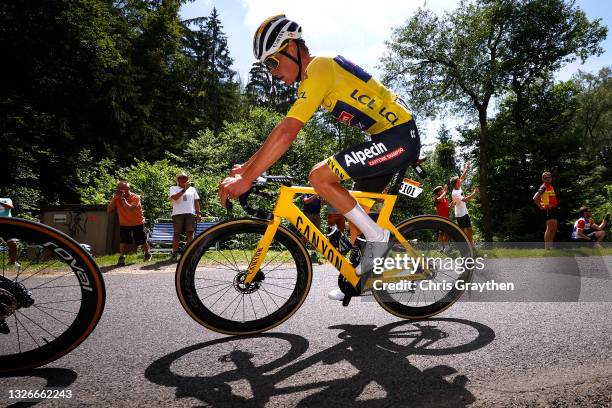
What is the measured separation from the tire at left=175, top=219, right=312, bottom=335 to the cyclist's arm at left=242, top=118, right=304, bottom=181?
44 cm

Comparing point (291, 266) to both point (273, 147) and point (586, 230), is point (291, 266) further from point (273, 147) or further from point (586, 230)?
point (586, 230)

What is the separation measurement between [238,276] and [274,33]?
6.35 feet

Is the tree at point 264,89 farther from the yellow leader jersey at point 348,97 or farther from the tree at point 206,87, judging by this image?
the yellow leader jersey at point 348,97

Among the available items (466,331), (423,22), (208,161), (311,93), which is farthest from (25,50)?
(466,331)

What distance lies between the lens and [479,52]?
22906 mm

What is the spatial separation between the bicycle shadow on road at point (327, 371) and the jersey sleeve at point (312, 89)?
1.64 meters

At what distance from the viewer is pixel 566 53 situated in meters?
24.8

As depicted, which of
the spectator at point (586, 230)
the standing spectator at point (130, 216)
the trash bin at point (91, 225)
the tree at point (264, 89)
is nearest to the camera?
the standing spectator at point (130, 216)

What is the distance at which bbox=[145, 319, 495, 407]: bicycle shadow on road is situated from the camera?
6.37 feet

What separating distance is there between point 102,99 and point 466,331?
27.4 meters

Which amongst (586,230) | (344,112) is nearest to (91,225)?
(344,112)

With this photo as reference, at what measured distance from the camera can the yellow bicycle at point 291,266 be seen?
2.90 metres

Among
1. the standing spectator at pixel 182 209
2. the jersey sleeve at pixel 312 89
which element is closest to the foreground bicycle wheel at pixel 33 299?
the jersey sleeve at pixel 312 89

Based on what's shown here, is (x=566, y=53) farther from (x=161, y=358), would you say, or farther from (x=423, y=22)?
(x=161, y=358)
